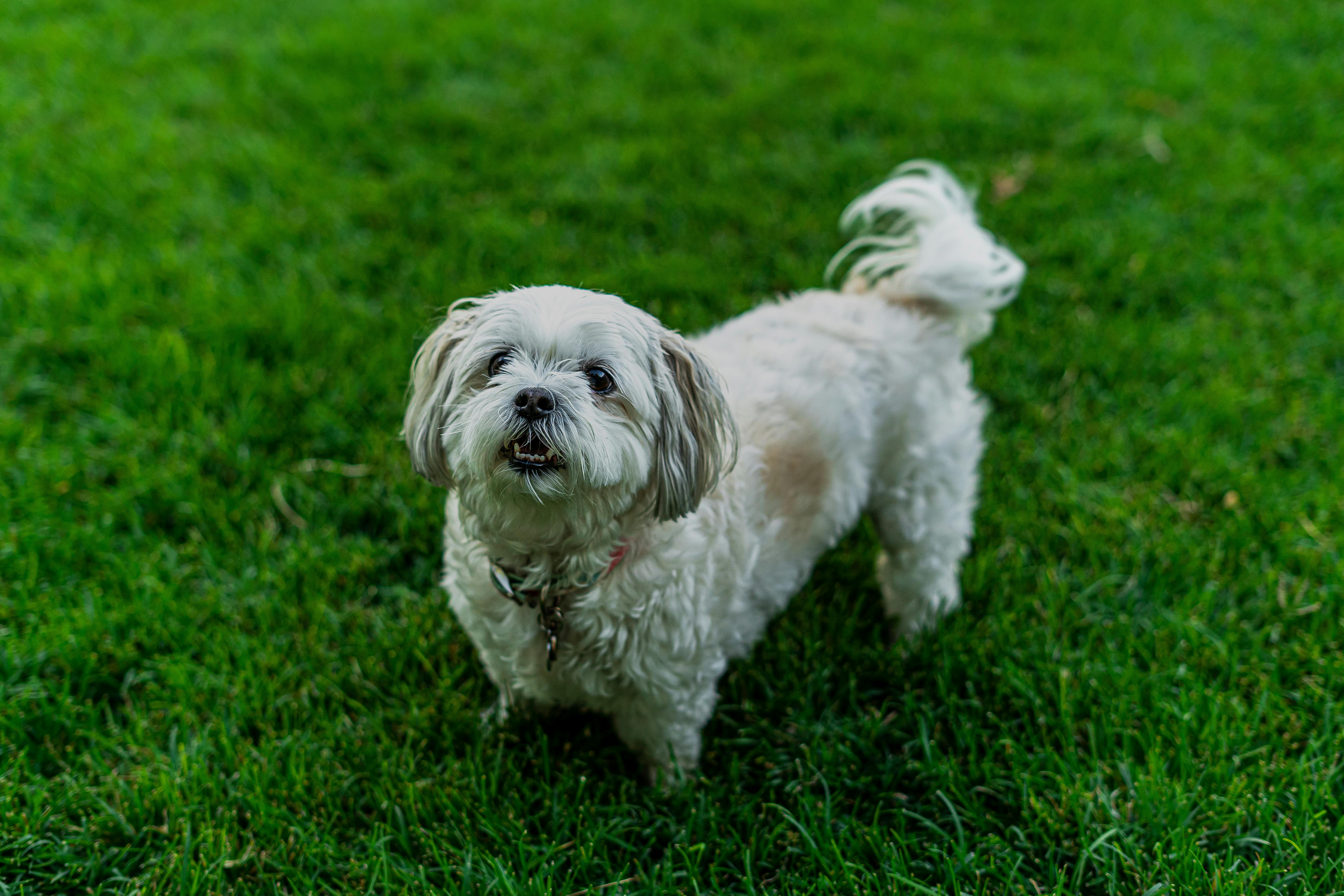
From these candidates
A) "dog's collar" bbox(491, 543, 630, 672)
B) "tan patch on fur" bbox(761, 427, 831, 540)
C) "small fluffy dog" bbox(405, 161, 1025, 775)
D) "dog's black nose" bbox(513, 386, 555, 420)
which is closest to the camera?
"dog's black nose" bbox(513, 386, 555, 420)

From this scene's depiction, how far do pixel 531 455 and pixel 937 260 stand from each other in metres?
1.56

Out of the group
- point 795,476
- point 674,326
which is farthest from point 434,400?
point 674,326

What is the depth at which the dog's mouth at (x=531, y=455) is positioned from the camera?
1854 mm

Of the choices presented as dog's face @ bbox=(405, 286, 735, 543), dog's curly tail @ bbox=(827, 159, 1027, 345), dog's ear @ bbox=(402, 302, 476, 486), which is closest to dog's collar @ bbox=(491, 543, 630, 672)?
dog's face @ bbox=(405, 286, 735, 543)

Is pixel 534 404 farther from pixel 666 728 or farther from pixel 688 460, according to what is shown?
pixel 666 728

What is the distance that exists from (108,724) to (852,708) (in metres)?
A: 2.15

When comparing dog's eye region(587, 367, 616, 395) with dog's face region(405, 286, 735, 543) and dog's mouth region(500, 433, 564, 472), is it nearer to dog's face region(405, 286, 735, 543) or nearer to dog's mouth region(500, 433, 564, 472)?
dog's face region(405, 286, 735, 543)

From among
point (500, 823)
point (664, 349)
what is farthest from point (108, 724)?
point (664, 349)

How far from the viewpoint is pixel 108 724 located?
2.49 m

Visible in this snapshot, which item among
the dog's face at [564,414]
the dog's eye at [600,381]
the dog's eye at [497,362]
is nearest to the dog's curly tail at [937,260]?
the dog's face at [564,414]

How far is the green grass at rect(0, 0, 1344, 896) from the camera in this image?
231 centimetres

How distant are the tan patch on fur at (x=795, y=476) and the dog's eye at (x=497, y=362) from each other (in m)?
0.81

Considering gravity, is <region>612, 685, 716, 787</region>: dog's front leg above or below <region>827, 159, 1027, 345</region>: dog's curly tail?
below

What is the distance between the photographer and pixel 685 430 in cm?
205
